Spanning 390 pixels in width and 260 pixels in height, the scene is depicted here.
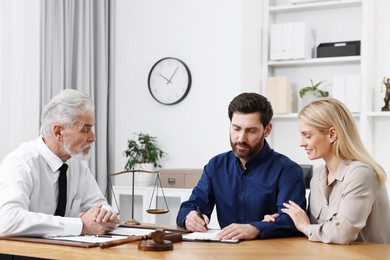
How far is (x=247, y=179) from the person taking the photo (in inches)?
109

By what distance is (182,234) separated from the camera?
8.02 ft

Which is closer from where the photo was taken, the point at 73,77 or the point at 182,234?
the point at 182,234

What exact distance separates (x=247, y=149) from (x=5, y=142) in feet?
7.38

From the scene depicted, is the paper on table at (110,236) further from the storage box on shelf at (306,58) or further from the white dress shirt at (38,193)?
the storage box on shelf at (306,58)

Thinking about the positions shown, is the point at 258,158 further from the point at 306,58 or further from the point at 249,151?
the point at 306,58

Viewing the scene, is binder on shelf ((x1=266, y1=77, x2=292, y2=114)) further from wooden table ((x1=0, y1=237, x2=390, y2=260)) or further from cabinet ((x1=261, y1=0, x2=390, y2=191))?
wooden table ((x1=0, y1=237, x2=390, y2=260))

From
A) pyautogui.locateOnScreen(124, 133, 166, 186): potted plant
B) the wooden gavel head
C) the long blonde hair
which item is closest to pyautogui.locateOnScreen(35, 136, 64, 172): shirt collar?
the wooden gavel head

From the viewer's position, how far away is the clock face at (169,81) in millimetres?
5172

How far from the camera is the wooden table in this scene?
6.45 feet

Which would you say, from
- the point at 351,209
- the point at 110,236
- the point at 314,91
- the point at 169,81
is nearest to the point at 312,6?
the point at 314,91

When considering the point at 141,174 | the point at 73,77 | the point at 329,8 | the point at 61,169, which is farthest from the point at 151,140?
the point at 61,169

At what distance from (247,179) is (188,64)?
2.57m

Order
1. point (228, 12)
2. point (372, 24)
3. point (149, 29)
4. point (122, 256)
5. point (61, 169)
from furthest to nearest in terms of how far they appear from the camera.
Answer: point (149, 29)
point (228, 12)
point (372, 24)
point (61, 169)
point (122, 256)

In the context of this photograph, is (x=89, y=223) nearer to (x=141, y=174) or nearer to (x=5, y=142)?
(x=5, y=142)
